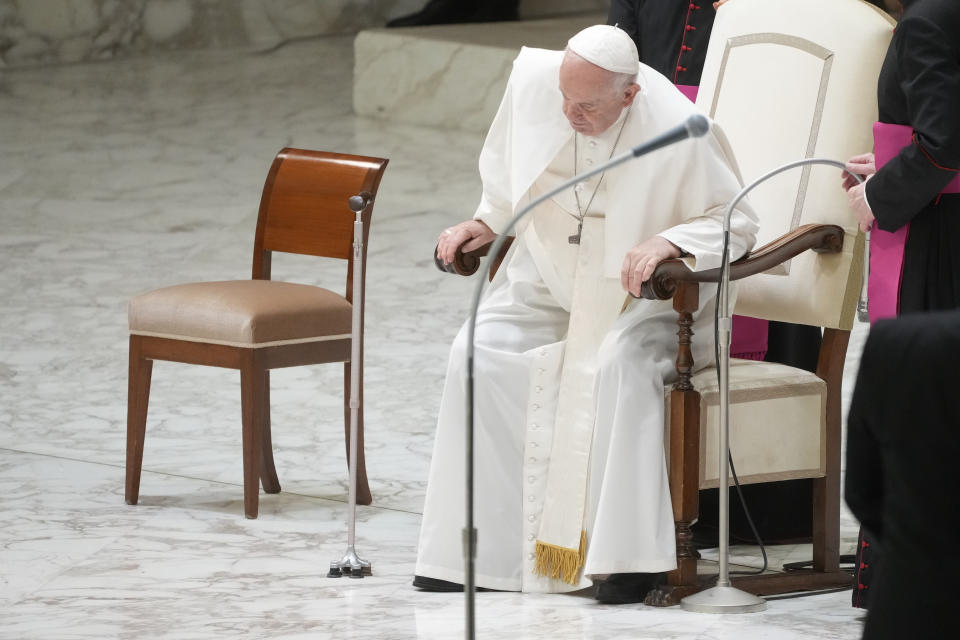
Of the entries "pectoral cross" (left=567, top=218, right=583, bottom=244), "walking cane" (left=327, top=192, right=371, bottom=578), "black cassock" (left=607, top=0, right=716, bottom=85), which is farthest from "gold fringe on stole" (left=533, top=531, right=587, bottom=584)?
"black cassock" (left=607, top=0, right=716, bottom=85)

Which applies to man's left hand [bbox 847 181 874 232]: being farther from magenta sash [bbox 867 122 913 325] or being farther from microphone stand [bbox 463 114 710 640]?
microphone stand [bbox 463 114 710 640]

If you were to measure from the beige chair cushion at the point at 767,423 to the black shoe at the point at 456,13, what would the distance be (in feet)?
28.9

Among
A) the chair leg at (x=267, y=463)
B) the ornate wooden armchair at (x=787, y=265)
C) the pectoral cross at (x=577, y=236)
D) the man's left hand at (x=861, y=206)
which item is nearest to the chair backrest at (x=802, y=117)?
the ornate wooden armchair at (x=787, y=265)

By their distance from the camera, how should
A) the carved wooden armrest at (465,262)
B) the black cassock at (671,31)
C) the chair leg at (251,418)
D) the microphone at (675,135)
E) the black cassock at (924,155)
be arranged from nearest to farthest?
the microphone at (675,135) → the black cassock at (924,155) → the carved wooden armrest at (465,262) → the chair leg at (251,418) → the black cassock at (671,31)

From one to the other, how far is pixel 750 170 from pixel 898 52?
0.84 meters

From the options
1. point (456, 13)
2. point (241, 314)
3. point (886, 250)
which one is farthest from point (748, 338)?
point (456, 13)

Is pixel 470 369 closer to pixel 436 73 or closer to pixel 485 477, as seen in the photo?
pixel 485 477

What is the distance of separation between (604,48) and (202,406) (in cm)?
261

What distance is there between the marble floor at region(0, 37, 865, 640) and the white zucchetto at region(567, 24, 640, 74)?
4.24 feet

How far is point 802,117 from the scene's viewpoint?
15.3 ft

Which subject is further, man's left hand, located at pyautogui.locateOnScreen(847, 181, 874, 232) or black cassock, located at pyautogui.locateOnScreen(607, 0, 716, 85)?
black cassock, located at pyautogui.locateOnScreen(607, 0, 716, 85)

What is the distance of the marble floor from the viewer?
13.8ft

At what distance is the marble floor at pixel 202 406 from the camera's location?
13.8 feet

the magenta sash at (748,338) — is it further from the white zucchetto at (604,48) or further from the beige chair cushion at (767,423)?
the white zucchetto at (604,48)
